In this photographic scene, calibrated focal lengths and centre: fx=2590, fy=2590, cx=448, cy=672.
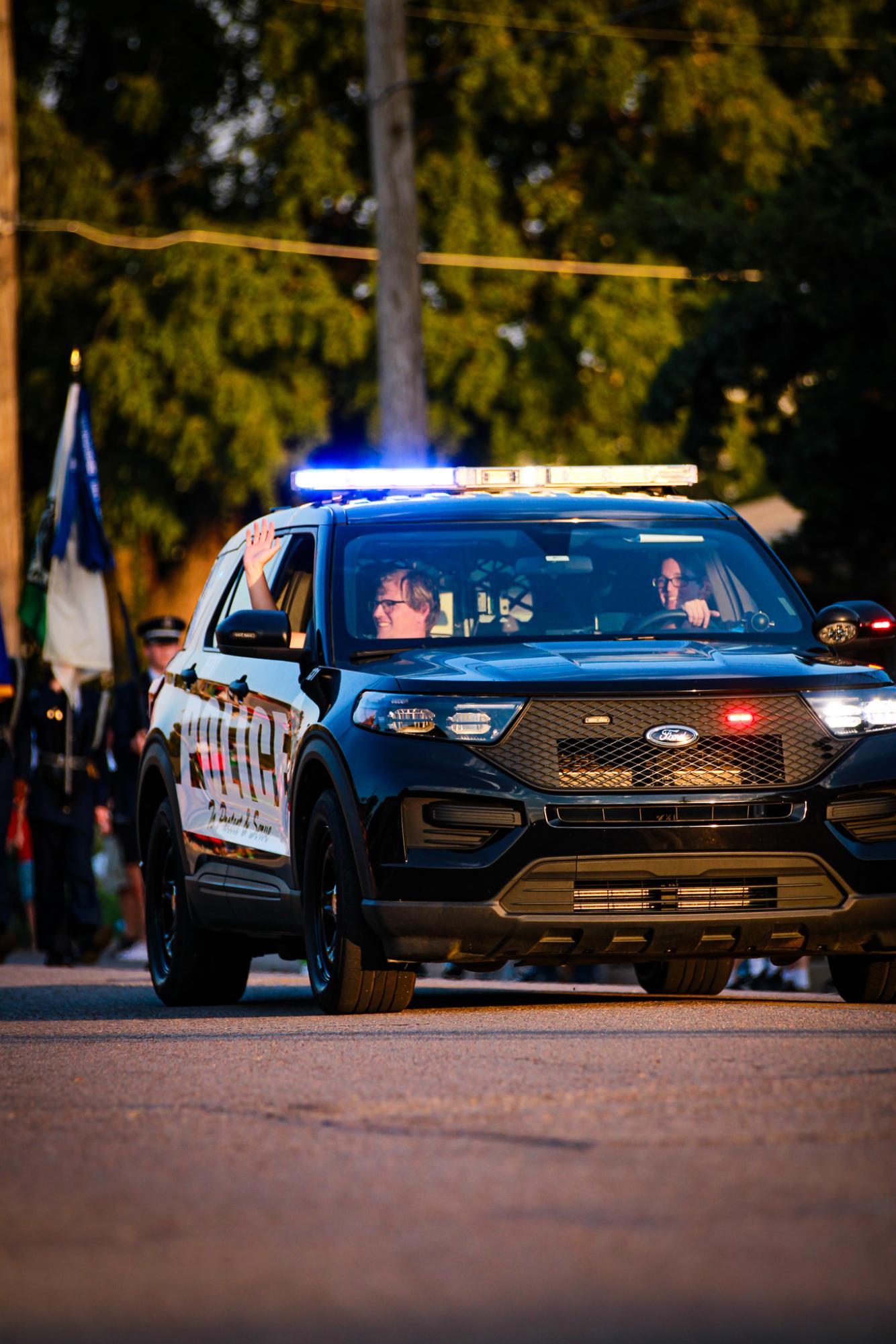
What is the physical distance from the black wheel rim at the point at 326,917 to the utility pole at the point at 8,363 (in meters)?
16.2

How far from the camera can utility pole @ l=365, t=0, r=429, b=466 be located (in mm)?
20906

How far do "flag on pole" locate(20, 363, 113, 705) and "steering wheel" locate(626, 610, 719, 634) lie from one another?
8.85m

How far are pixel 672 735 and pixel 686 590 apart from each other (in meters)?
1.42

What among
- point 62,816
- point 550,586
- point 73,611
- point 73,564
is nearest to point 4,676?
point 62,816

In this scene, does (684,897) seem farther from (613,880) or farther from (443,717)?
(443,717)

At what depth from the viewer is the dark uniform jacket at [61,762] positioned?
16797mm

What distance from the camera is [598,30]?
31422 millimetres

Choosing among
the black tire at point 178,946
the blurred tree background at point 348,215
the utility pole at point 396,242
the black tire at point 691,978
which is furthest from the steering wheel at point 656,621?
the blurred tree background at point 348,215

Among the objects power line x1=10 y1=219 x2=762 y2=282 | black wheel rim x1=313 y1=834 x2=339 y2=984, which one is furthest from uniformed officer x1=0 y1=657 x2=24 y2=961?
power line x1=10 y1=219 x2=762 y2=282

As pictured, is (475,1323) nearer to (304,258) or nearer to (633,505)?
(633,505)

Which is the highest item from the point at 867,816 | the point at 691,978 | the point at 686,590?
the point at 686,590

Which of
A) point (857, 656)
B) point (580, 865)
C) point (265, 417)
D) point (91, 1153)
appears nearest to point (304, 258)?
point (265, 417)

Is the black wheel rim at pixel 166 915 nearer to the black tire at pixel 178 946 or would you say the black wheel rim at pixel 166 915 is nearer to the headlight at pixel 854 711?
the black tire at pixel 178 946

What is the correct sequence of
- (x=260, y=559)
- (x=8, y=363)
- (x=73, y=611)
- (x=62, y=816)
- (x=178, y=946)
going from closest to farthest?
(x=260, y=559) < (x=178, y=946) < (x=62, y=816) < (x=73, y=611) < (x=8, y=363)
